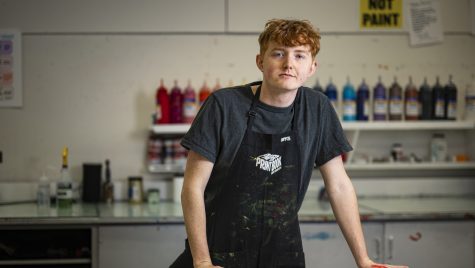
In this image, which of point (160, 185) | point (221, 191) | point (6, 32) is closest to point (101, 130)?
point (160, 185)

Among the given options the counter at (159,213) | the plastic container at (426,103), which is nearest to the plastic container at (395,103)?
the plastic container at (426,103)

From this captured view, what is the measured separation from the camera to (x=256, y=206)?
196 centimetres

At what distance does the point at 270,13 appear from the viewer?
407 cm

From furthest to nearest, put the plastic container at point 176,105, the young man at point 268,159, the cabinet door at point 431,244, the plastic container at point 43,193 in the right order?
the plastic container at point 176,105, the plastic container at point 43,193, the cabinet door at point 431,244, the young man at point 268,159

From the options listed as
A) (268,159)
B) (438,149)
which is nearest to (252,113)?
(268,159)

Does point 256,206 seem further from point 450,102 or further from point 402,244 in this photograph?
point 450,102

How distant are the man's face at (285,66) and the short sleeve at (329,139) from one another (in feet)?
0.76

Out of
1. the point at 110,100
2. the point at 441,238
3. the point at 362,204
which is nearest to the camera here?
the point at 441,238

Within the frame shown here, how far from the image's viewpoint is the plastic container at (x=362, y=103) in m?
4.02

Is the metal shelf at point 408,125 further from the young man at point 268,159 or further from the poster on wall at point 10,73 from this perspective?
the young man at point 268,159

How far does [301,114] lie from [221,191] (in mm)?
360

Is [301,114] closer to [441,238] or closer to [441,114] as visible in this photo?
[441,238]

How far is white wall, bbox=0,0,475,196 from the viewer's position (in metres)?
4.02

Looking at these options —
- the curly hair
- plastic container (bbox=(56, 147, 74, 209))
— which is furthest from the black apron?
plastic container (bbox=(56, 147, 74, 209))
